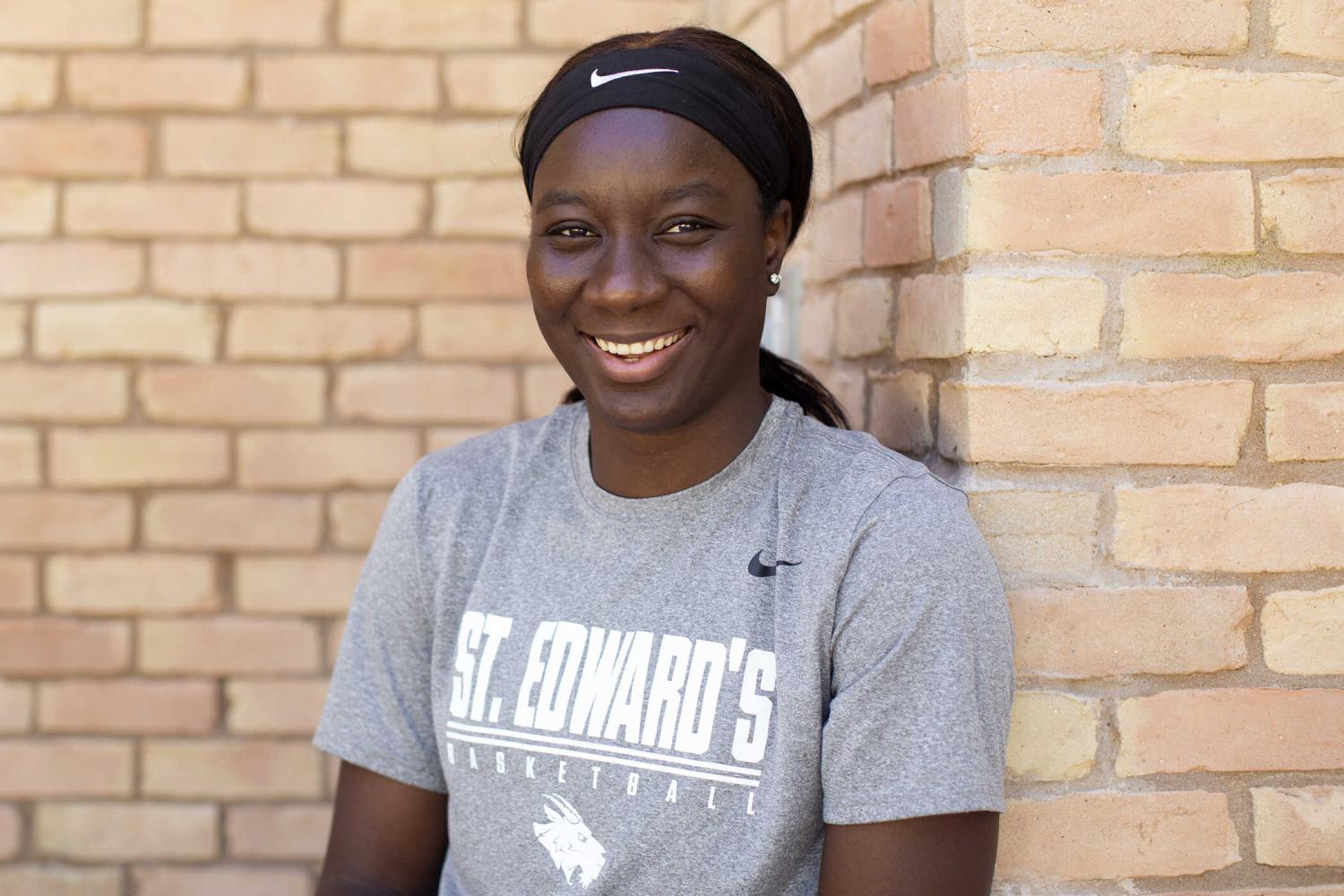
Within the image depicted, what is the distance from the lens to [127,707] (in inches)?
108

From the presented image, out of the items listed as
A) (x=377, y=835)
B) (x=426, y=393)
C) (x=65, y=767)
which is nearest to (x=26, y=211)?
(x=426, y=393)

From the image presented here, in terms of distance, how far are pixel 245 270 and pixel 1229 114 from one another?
1860 mm

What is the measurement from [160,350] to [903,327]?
1.55 meters

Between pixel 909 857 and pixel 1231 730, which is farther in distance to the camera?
pixel 1231 730

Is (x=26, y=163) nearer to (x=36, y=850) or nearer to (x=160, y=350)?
(x=160, y=350)

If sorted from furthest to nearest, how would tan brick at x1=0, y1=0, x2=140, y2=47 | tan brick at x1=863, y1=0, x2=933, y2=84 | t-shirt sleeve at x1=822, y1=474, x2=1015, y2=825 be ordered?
tan brick at x1=0, y1=0, x2=140, y2=47 < tan brick at x1=863, y1=0, x2=933, y2=84 < t-shirt sleeve at x1=822, y1=474, x2=1015, y2=825

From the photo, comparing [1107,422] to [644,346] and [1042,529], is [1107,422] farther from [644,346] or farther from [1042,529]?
[644,346]

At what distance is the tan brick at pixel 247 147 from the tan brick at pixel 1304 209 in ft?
5.85

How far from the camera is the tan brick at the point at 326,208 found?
275 centimetres

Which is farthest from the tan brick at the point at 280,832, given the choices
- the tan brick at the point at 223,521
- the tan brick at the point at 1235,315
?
the tan brick at the point at 1235,315

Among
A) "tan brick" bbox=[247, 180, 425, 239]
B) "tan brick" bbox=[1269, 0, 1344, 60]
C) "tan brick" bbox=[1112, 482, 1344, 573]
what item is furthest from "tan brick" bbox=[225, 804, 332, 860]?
"tan brick" bbox=[1269, 0, 1344, 60]

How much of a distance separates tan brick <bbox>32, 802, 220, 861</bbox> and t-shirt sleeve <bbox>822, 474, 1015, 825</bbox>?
1700mm

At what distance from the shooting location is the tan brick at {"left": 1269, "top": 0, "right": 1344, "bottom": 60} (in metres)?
1.74

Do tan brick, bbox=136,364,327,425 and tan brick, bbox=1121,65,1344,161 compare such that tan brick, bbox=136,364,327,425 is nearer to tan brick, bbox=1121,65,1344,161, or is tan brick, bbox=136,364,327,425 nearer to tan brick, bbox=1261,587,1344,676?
tan brick, bbox=1121,65,1344,161
